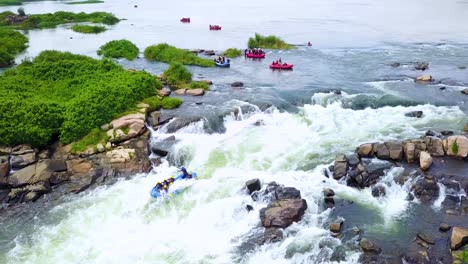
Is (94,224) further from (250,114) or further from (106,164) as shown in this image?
(250,114)

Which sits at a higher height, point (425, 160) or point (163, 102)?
point (425, 160)

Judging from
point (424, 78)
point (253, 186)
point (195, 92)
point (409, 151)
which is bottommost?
point (253, 186)

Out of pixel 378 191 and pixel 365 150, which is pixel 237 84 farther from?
pixel 378 191

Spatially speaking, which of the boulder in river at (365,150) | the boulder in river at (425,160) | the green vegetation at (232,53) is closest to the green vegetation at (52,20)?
the green vegetation at (232,53)

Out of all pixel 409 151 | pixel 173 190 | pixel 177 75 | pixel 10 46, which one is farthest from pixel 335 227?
pixel 10 46

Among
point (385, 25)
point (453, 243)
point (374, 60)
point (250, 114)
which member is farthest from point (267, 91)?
point (385, 25)

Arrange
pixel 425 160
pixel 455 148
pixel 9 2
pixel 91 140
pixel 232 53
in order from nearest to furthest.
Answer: pixel 425 160 → pixel 455 148 → pixel 91 140 → pixel 232 53 → pixel 9 2

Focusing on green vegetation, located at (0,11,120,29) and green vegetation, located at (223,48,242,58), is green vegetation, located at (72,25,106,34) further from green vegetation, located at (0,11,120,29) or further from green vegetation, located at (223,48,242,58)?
green vegetation, located at (223,48,242,58)
